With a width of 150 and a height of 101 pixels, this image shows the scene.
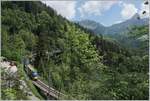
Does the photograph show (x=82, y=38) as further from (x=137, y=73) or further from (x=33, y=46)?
(x=33, y=46)

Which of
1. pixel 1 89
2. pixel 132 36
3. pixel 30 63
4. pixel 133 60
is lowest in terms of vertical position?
pixel 30 63

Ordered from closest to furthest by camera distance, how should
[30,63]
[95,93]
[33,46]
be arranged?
1. [95,93]
2. [30,63]
3. [33,46]

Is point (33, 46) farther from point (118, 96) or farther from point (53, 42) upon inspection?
point (118, 96)

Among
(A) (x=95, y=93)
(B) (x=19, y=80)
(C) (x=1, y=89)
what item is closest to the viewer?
(C) (x=1, y=89)

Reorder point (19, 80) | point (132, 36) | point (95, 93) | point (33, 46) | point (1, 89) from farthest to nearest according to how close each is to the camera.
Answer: point (33, 46)
point (95, 93)
point (19, 80)
point (1, 89)
point (132, 36)

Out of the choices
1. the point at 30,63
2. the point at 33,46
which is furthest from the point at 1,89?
the point at 33,46

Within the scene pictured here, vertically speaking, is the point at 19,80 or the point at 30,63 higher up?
the point at 19,80

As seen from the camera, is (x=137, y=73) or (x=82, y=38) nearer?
(x=137, y=73)

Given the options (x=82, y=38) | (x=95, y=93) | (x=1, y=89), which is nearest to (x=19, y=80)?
(x=1, y=89)

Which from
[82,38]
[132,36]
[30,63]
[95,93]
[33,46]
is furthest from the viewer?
[33,46]
